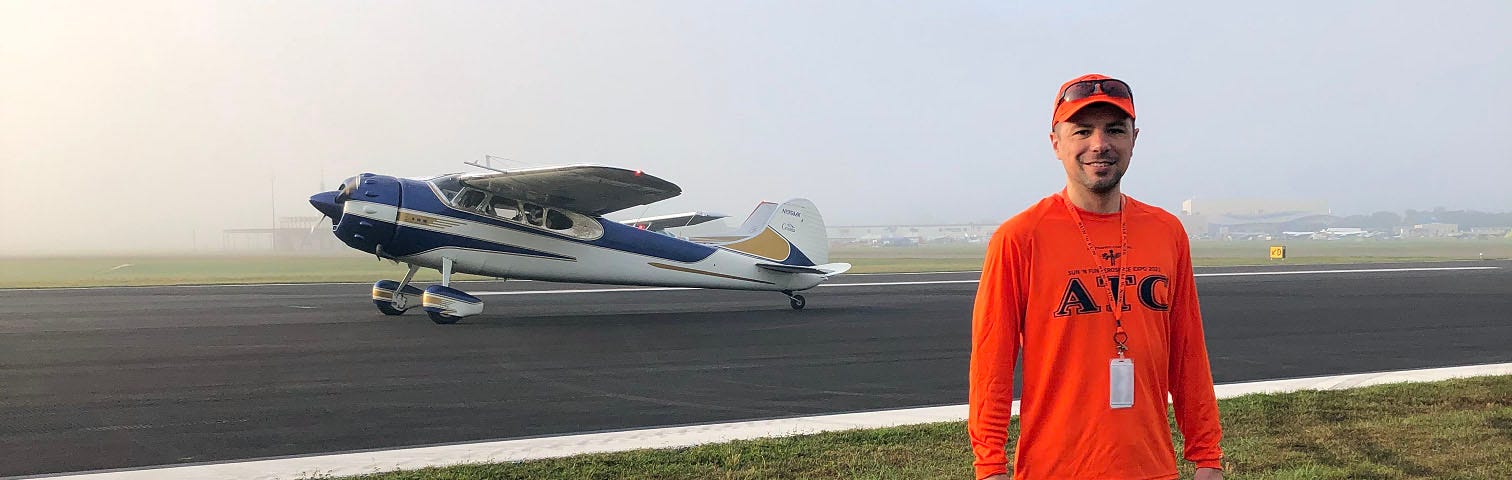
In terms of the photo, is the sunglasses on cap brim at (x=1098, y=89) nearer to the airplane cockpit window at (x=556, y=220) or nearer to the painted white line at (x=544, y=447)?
the painted white line at (x=544, y=447)

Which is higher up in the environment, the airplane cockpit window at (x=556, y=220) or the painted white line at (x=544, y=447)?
the airplane cockpit window at (x=556, y=220)

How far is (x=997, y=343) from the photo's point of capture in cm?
255

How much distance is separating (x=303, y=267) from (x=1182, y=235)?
41.9m

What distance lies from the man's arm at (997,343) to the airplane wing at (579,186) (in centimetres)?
1230

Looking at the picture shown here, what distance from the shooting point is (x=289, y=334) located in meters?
13.3

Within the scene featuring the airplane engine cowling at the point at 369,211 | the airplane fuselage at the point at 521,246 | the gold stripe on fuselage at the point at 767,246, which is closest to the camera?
the airplane engine cowling at the point at 369,211

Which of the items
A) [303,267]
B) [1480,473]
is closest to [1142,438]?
[1480,473]

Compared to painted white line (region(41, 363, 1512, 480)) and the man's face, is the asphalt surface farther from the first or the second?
the man's face

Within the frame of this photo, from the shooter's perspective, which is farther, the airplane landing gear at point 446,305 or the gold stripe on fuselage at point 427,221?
the gold stripe on fuselage at point 427,221

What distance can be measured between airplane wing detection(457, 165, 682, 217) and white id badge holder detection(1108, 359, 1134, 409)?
12423mm

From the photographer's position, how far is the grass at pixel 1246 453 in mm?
5559

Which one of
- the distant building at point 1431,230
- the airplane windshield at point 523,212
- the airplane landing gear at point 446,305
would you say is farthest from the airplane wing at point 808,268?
the distant building at point 1431,230

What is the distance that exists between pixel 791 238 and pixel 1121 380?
57.1ft

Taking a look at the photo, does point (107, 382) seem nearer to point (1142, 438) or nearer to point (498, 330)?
point (498, 330)
